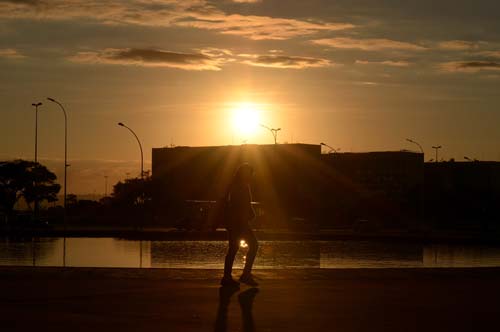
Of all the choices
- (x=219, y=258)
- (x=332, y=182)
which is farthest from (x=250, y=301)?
(x=332, y=182)

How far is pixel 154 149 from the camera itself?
Result: 16650 centimetres

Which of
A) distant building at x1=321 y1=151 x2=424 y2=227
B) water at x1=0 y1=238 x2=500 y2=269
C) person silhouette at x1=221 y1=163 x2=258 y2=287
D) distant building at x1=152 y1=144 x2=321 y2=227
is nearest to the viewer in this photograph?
person silhouette at x1=221 y1=163 x2=258 y2=287

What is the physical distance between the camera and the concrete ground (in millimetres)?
9047

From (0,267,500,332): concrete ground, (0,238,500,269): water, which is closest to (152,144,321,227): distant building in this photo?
(0,238,500,269): water

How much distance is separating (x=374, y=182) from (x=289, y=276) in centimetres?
13135

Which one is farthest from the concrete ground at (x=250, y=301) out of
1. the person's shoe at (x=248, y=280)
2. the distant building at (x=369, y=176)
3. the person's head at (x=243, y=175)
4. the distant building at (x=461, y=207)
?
the distant building at (x=369, y=176)

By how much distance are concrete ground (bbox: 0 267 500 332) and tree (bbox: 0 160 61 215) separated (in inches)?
3602

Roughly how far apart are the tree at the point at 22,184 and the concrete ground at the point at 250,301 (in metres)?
91.5

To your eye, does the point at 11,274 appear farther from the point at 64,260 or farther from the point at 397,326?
the point at 64,260

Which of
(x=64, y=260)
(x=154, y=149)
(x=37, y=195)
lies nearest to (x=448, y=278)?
(x=64, y=260)

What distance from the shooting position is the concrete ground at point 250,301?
9047mm

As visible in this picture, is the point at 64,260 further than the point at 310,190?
No

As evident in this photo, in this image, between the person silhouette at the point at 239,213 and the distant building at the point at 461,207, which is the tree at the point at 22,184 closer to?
the distant building at the point at 461,207

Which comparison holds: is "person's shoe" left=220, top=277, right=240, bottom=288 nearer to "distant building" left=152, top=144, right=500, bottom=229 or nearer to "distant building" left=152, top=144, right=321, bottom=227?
"distant building" left=152, top=144, right=500, bottom=229
